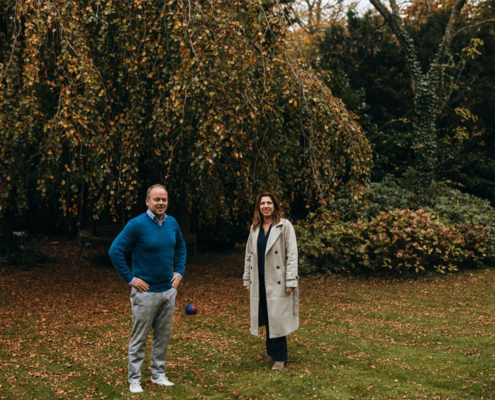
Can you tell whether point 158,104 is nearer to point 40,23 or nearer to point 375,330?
point 40,23

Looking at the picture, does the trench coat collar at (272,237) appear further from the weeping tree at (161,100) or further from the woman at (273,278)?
the weeping tree at (161,100)

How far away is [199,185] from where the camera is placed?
6723 mm

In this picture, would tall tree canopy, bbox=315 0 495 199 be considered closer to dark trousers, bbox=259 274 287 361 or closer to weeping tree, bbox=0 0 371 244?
weeping tree, bbox=0 0 371 244

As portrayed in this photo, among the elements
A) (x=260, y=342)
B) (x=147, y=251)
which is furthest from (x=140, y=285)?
(x=260, y=342)

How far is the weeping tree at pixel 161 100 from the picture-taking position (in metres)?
5.78

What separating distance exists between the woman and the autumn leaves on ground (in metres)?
0.29

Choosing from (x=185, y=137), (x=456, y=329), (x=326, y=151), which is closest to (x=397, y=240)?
(x=326, y=151)

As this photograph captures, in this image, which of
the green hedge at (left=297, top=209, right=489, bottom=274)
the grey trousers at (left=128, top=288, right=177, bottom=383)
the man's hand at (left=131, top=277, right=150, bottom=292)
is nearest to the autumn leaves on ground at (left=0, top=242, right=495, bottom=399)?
the grey trousers at (left=128, top=288, right=177, bottom=383)

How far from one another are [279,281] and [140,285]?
1.14 m

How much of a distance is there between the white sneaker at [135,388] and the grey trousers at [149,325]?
26 mm

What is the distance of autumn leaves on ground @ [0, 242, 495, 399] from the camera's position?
3602 millimetres

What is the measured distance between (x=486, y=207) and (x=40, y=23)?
9.15 metres

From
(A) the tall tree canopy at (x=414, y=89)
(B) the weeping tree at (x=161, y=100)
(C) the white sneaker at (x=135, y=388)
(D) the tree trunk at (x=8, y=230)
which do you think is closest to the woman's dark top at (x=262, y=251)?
(C) the white sneaker at (x=135, y=388)

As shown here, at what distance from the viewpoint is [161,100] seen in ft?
21.3
